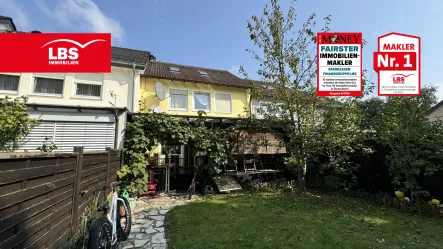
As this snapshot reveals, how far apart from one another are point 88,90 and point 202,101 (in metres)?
5.99

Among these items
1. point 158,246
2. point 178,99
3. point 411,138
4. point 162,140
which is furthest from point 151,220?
point 178,99

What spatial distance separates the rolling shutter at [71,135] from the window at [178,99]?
16.5 feet

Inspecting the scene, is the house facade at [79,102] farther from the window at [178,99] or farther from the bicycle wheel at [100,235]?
the bicycle wheel at [100,235]

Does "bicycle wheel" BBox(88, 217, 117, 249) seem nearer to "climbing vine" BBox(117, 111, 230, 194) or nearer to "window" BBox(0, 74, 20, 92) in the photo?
"climbing vine" BBox(117, 111, 230, 194)

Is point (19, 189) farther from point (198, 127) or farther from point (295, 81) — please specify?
point (295, 81)

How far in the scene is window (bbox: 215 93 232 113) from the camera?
13.8m

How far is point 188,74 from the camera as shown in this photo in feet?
46.9

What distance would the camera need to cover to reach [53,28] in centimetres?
897

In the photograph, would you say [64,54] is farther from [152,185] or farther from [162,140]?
[152,185]

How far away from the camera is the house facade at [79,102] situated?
7.64 metres

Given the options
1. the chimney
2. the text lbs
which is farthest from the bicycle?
the chimney

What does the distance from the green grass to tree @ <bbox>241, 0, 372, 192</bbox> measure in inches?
76.9

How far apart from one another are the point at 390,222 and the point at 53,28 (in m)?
12.8

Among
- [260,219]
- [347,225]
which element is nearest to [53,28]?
[260,219]
